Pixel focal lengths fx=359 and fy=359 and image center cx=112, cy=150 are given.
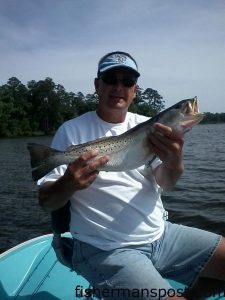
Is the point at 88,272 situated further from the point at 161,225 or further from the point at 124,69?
the point at 124,69

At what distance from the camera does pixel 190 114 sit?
11.1ft

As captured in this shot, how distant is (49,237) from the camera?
571 centimetres

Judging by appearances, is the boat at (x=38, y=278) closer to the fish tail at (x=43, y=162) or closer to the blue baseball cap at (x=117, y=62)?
the fish tail at (x=43, y=162)

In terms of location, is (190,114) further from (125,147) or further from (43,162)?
(43,162)

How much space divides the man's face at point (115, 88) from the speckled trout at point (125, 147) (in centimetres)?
38

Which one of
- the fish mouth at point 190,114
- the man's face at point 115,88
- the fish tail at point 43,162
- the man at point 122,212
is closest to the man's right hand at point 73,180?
the man at point 122,212

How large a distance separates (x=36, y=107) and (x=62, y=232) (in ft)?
290

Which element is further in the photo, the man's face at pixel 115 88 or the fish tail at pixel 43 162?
the man's face at pixel 115 88

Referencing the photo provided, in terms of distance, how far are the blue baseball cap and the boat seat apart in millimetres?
1395

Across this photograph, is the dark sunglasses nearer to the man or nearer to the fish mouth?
the man

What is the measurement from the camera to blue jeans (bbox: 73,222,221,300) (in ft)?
9.38

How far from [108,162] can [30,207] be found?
10964 mm

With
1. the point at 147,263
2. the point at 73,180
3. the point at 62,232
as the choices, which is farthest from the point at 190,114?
the point at 62,232

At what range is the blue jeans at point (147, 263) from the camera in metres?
2.86
